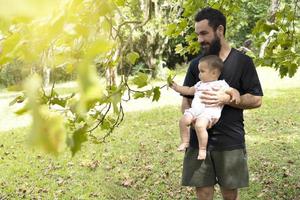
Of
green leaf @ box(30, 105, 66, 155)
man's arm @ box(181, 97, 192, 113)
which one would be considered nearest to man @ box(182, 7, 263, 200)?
man's arm @ box(181, 97, 192, 113)

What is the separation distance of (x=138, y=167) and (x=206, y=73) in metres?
4.47

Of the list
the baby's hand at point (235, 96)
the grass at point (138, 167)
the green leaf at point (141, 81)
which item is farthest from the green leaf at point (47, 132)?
the grass at point (138, 167)

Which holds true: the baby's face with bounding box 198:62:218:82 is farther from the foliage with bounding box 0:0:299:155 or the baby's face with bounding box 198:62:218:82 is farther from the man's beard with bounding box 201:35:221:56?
the foliage with bounding box 0:0:299:155

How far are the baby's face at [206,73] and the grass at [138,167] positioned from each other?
Answer: 2.82 meters

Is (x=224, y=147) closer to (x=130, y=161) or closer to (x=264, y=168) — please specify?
(x=264, y=168)

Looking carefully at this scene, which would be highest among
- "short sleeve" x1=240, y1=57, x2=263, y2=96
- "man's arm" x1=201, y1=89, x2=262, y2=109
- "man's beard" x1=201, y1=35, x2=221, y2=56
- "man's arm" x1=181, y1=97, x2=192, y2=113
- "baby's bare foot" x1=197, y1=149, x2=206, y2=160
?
"man's beard" x1=201, y1=35, x2=221, y2=56

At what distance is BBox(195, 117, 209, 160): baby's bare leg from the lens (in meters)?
3.29

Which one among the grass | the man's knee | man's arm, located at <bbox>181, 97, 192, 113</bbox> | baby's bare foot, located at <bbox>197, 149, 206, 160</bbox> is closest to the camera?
baby's bare foot, located at <bbox>197, 149, 206, 160</bbox>

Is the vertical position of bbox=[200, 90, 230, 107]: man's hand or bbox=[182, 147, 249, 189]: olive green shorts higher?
bbox=[200, 90, 230, 107]: man's hand

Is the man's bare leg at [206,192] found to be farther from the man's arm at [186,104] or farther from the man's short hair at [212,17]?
the man's short hair at [212,17]

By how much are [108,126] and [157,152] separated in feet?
17.8

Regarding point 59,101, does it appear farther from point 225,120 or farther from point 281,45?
point 281,45

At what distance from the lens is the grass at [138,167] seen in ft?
20.6

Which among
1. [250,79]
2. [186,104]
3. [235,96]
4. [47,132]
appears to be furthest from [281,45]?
[47,132]
